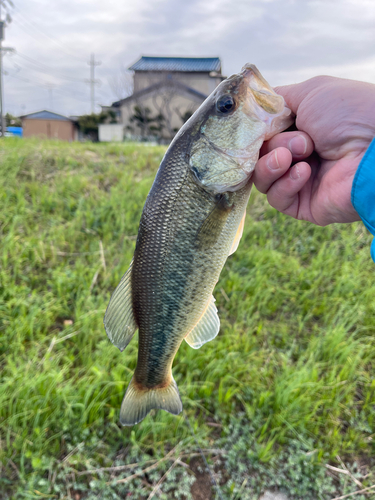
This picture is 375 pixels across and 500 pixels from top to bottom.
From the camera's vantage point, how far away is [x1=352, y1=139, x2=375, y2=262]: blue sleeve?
131 centimetres

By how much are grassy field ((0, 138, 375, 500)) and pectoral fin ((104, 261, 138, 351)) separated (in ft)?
4.45

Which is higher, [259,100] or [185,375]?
[259,100]

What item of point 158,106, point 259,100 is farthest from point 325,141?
point 158,106

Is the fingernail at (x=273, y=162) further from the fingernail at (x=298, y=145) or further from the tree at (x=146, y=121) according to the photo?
the tree at (x=146, y=121)

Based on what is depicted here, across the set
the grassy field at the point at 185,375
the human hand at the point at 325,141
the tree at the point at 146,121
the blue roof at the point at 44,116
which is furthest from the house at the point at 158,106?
the human hand at the point at 325,141

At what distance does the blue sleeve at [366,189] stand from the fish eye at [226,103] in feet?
1.95

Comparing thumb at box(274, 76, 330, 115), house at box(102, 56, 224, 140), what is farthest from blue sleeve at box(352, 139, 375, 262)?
house at box(102, 56, 224, 140)

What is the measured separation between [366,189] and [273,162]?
1.32 ft

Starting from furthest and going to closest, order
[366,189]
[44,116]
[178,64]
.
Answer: [44,116], [178,64], [366,189]

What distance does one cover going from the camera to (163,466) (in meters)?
2.46

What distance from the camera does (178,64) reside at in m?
28.4

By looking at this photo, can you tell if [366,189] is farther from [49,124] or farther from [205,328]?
[49,124]

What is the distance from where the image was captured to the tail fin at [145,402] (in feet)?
5.18

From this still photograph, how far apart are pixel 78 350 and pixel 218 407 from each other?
55.1 inches
